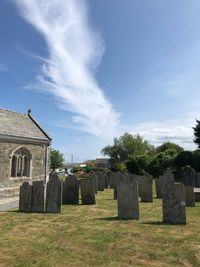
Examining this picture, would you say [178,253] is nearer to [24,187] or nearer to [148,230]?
[148,230]

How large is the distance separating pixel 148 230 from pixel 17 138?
16.0 m

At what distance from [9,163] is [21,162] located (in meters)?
1.85

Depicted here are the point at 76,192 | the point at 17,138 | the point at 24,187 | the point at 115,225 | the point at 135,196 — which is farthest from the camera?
the point at 17,138

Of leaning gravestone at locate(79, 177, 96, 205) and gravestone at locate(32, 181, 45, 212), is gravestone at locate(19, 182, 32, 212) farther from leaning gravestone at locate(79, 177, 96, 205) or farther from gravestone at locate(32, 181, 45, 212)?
leaning gravestone at locate(79, 177, 96, 205)

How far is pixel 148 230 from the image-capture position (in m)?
9.91

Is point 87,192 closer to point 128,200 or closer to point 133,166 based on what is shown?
point 128,200

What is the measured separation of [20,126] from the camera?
26734 mm

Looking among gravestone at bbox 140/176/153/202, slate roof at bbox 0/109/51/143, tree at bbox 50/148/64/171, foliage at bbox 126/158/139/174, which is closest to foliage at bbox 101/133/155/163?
tree at bbox 50/148/64/171

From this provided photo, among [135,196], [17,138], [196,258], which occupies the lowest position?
[196,258]

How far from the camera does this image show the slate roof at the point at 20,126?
946 inches

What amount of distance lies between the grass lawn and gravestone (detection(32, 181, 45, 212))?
119 cm

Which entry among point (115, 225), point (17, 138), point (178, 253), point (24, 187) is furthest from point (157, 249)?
point (17, 138)

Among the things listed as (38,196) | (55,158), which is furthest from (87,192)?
(55,158)

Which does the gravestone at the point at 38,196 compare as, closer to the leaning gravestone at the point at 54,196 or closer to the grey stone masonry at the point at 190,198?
the leaning gravestone at the point at 54,196
